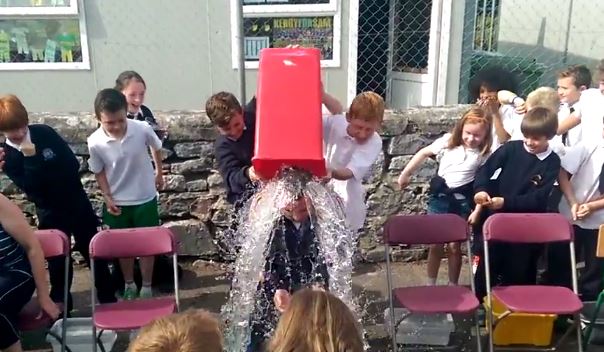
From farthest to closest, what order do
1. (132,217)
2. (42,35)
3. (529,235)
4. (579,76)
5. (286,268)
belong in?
(42,35) → (579,76) → (132,217) → (529,235) → (286,268)

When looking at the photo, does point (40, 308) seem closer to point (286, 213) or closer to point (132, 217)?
point (132, 217)

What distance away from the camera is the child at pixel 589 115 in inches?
147

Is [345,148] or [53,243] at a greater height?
[345,148]

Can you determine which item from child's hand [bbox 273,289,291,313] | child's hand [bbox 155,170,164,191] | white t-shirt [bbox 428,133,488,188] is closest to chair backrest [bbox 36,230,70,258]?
child's hand [bbox 155,170,164,191]

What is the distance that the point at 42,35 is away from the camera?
5.14 meters

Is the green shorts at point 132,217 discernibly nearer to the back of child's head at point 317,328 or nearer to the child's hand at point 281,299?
the child's hand at point 281,299

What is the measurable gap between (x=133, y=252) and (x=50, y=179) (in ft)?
2.20

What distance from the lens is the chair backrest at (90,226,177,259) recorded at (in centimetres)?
327

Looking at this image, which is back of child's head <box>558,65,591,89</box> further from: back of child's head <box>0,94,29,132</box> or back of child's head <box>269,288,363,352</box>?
back of child's head <box>0,94,29,132</box>

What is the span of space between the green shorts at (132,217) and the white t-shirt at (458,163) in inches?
67.2

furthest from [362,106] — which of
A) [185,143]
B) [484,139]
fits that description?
[185,143]

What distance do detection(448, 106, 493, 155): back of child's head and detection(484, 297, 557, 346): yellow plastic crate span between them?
2.87 feet

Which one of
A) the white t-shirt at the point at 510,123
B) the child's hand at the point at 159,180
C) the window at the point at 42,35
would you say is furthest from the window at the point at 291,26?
the white t-shirt at the point at 510,123

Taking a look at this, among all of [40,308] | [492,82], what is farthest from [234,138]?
[492,82]
